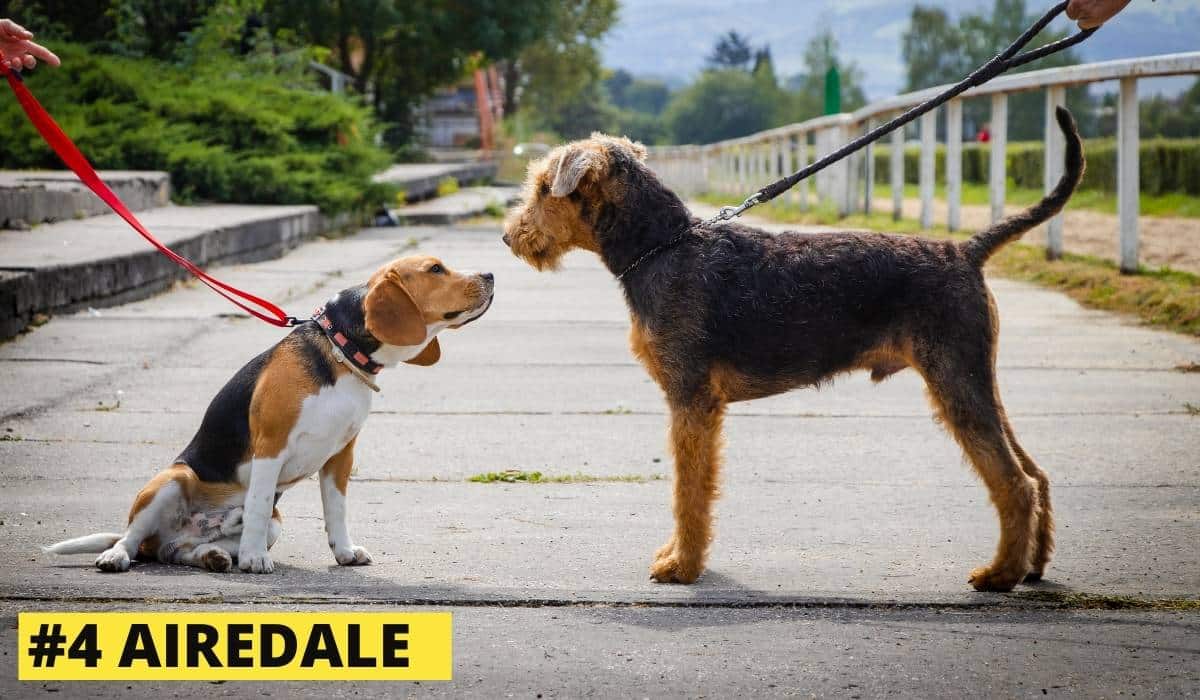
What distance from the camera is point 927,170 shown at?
1597cm

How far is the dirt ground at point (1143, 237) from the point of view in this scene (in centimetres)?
1220

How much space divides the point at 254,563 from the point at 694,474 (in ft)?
5.06

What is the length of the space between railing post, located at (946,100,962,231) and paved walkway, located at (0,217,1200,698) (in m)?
5.32

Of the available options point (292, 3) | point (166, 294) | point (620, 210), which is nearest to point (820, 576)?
point (620, 210)

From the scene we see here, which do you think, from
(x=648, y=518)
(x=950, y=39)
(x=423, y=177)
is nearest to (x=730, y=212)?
(x=648, y=518)

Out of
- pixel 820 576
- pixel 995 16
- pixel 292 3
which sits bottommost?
pixel 820 576

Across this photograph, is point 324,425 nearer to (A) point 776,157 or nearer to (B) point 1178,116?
(B) point 1178,116

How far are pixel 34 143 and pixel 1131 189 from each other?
36.9 feet

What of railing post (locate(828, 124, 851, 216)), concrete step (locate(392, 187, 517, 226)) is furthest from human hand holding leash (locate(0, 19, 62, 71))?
railing post (locate(828, 124, 851, 216))

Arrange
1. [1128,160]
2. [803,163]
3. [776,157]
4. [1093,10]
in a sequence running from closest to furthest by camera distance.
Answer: [1093,10]
[1128,160]
[803,163]
[776,157]

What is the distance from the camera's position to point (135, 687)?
11.4 feet

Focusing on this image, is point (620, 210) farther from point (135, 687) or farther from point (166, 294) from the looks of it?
point (166, 294)

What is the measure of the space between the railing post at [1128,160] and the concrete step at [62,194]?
354 inches

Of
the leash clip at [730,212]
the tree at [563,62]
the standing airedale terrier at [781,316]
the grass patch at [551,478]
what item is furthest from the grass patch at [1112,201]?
the tree at [563,62]
